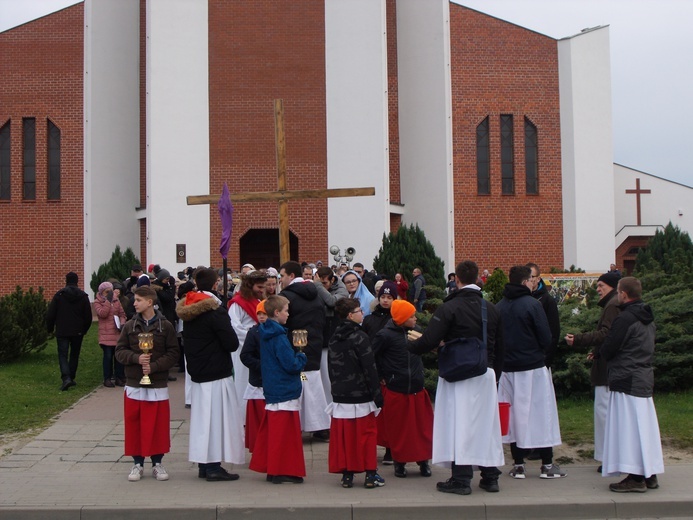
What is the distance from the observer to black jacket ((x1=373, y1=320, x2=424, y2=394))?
781cm

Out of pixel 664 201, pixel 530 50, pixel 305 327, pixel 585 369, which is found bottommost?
pixel 585 369

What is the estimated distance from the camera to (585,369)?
10.5 metres

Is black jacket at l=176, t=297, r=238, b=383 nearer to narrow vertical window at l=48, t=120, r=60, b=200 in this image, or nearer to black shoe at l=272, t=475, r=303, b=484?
black shoe at l=272, t=475, r=303, b=484

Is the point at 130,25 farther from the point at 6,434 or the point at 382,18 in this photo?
the point at 6,434

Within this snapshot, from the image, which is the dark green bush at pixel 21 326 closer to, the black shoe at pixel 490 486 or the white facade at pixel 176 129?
the white facade at pixel 176 129

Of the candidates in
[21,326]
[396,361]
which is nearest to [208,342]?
[396,361]

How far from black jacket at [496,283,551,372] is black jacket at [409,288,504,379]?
19.5 inches

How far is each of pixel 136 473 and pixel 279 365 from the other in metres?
1.58

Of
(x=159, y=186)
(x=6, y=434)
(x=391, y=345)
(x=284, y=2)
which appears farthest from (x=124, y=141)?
(x=391, y=345)

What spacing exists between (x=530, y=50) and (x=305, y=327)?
70.1ft

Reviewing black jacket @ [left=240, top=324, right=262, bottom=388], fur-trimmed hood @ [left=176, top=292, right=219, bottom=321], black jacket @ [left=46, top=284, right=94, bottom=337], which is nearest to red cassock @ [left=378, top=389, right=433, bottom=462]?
black jacket @ [left=240, top=324, right=262, bottom=388]

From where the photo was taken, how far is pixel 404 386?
25.7 feet

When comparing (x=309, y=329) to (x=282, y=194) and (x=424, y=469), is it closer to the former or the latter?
(x=424, y=469)

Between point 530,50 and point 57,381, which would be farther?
point 530,50
